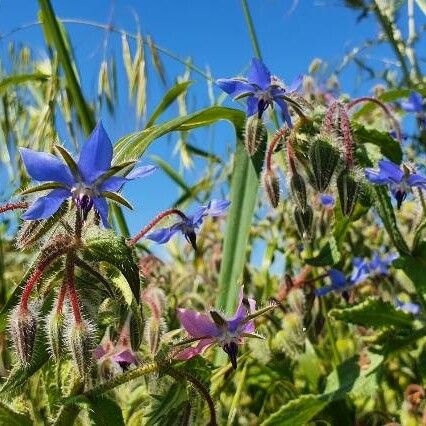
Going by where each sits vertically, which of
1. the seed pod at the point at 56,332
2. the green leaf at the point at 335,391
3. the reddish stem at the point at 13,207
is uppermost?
the reddish stem at the point at 13,207

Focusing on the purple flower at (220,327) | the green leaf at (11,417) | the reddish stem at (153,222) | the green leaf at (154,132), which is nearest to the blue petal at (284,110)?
the green leaf at (154,132)

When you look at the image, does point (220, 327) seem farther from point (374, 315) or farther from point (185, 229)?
point (374, 315)

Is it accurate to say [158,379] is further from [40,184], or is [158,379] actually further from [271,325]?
[271,325]

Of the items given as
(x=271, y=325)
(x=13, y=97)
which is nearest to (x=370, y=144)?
(x=271, y=325)

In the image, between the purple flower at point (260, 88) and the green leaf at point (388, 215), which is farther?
the green leaf at point (388, 215)

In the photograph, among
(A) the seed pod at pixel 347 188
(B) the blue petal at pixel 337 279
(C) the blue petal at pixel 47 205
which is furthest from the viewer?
(B) the blue petal at pixel 337 279

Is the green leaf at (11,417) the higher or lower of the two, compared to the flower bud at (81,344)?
lower

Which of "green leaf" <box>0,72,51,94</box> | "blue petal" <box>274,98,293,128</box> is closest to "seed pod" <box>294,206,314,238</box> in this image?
"blue petal" <box>274,98,293,128</box>

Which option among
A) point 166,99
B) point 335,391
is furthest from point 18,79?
point 335,391

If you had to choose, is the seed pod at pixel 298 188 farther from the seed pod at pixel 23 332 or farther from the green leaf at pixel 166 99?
the seed pod at pixel 23 332
